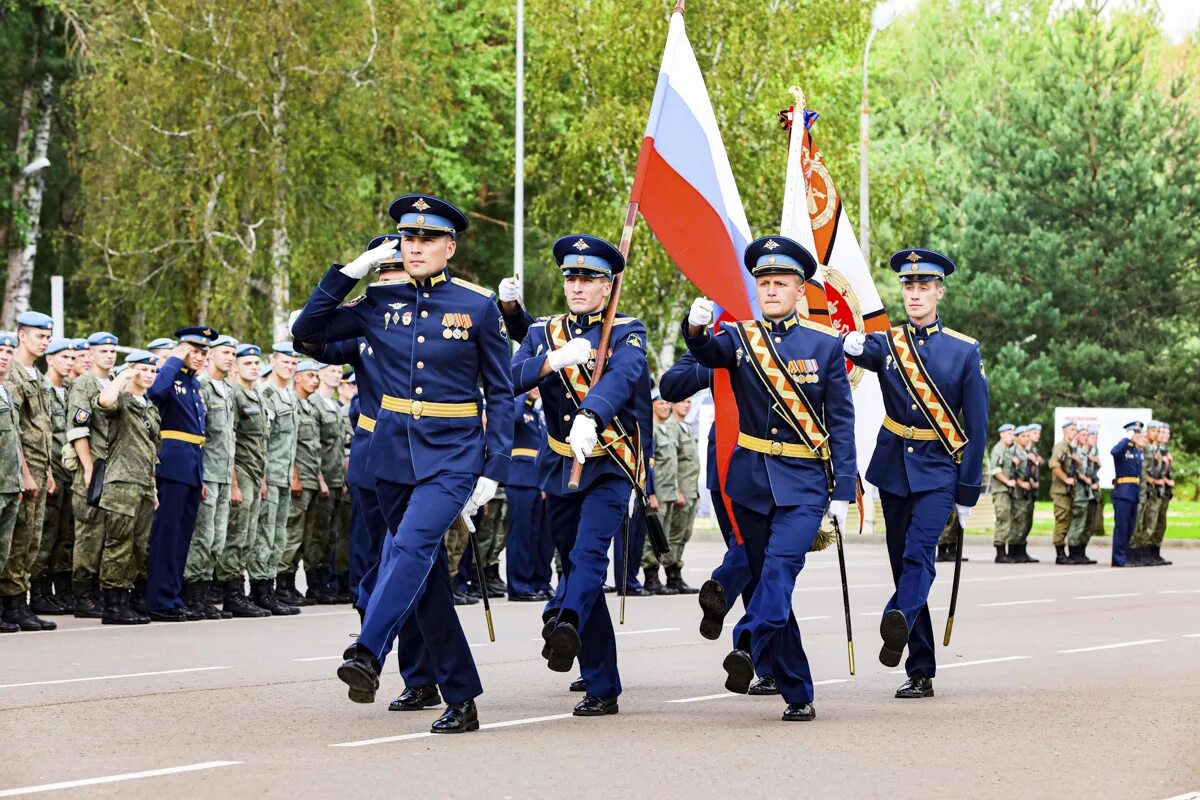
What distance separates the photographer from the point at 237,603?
51.9 feet

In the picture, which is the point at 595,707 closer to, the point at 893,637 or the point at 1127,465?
the point at 893,637

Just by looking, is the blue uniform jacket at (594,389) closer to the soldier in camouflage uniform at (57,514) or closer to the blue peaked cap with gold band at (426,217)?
the blue peaked cap with gold band at (426,217)

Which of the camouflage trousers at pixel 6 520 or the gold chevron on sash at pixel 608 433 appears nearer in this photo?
the gold chevron on sash at pixel 608 433

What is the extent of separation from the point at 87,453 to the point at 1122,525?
582 inches

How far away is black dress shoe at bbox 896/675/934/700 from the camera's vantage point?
1022 cm

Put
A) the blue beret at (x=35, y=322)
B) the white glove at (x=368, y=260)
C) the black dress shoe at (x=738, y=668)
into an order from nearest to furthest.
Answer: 1. the white glove at (x=368, y=260)
2. the black dress shoe at (x=738, y=668)
3. the blue beret at (x=35, y=322)

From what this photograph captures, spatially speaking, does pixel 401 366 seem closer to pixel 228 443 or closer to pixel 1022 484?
pixel 228 443

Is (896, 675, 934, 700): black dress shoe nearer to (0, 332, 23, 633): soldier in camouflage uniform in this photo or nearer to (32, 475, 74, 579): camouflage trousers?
(0, 332, 23, 633): soldier in camouflage uniform

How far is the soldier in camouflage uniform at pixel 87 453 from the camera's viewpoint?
586 inches

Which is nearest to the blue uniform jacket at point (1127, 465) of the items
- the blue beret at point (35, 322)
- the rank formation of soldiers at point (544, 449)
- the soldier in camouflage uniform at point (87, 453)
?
the rank formation of soldiers at point (544, 449)

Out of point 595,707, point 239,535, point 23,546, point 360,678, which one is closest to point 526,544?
point 239,535

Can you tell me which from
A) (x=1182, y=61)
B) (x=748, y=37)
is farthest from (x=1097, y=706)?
(x=1182, y=61)

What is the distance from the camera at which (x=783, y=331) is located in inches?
372

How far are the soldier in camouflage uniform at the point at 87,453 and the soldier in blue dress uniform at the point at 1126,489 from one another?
1407cm
